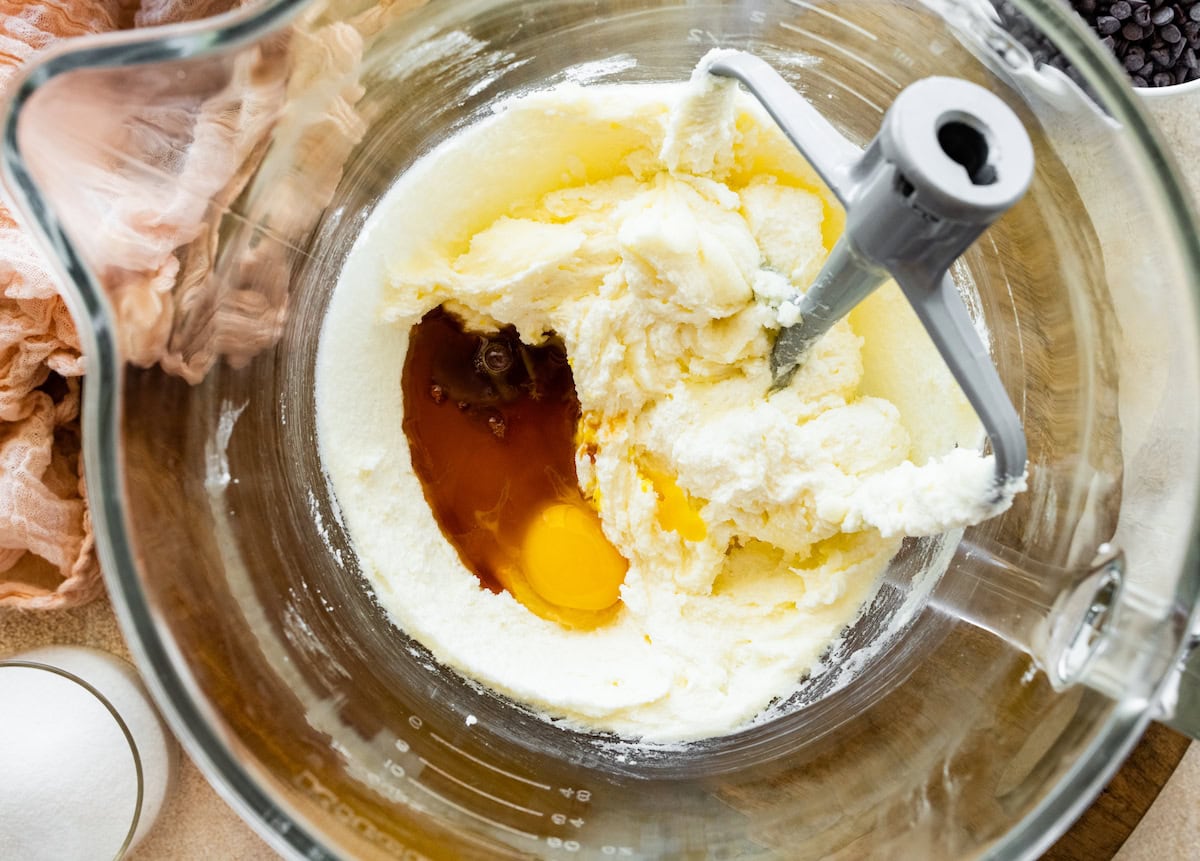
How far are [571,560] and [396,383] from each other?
0.36 meters

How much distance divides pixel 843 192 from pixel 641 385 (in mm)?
444

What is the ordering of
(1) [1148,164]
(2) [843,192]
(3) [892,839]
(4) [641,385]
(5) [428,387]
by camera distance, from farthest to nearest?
1. (5) [428,387]
2. (4) [641,385]
3. (3) [892,839]
4. (1) [1148,164]
5. (2) [843,192]

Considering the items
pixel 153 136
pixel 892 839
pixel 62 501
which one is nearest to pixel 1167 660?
pixel 892 839

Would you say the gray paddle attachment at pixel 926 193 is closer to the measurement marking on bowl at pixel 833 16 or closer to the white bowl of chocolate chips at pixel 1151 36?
the measurement marking on bowl at pixel 833 16

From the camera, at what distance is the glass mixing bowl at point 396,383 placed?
955 millimetres

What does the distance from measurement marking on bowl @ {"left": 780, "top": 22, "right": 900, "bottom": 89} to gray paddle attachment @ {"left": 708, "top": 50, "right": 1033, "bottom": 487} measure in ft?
0.82

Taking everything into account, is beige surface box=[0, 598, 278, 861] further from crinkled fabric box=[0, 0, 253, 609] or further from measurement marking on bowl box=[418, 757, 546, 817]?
measurement marking on bowl box=[418, 757, 546, 817]

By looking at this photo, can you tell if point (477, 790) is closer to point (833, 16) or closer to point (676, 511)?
point (676, 511)

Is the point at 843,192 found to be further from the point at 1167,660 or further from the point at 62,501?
the point at 62,501

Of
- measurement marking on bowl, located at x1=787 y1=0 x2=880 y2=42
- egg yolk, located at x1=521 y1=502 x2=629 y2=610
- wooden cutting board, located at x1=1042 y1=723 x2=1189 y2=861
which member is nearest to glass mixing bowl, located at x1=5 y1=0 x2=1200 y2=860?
measurement marking on bowl, located at x1=787 y1=0 x2=880 y2=42

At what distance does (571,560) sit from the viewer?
132 cm

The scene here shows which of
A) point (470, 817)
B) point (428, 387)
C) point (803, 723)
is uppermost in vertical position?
point (428, 387)

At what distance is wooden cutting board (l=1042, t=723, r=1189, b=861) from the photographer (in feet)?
4.23

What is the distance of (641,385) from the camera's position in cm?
120
